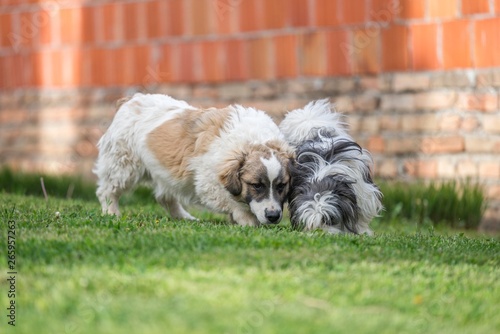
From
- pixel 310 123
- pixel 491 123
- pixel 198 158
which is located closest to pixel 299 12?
pixel 491 123

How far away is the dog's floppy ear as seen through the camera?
7.52m

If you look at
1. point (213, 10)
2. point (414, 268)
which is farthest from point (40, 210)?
point (213, 10)

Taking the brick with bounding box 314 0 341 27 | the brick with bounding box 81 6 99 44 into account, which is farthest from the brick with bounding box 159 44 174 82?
the brick with bounding box 314 0 341 27

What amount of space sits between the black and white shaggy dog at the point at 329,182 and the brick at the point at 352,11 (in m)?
3.61

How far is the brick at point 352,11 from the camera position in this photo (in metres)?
11.3

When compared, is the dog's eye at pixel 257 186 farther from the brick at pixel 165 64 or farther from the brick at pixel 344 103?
the brick at pixel 165 64

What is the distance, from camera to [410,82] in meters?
11.0

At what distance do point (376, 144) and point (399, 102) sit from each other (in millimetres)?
580

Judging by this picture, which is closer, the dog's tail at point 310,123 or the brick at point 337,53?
the dog's tail at point 310,123

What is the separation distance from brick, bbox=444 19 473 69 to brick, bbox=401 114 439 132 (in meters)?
0.62

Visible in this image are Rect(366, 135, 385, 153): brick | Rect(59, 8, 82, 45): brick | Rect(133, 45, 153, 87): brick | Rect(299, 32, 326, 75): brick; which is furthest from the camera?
Rect(59, 8, 82, 45): brick

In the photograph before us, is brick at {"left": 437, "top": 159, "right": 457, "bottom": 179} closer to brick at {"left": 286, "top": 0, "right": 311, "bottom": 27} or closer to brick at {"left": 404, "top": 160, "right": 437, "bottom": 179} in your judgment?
brick at {"left": 404, "top": 160, "right": 437, "bottom": 179}

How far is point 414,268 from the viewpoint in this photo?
5891 mm

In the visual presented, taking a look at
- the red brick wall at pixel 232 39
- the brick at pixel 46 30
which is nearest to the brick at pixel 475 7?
the red brick wall at pixel 232 39
